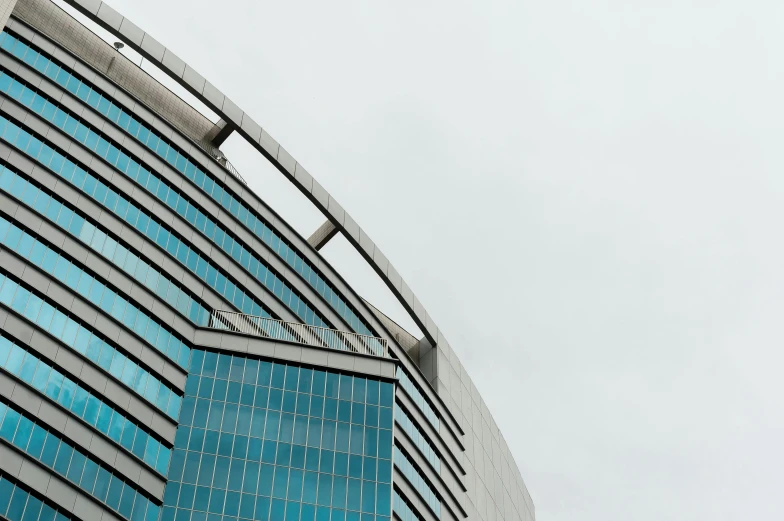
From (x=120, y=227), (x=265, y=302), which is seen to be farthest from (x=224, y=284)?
(x=120, y=227)

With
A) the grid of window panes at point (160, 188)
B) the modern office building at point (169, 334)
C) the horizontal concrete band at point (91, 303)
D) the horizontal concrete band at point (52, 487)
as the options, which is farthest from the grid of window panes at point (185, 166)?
the horizontal concrete band at point (52, 487)

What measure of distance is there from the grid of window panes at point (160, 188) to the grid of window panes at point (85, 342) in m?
13.0

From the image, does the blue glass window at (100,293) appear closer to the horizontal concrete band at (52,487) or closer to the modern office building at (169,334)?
the modern office building at (169,334)

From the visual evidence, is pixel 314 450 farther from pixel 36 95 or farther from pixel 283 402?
pixel 36 95

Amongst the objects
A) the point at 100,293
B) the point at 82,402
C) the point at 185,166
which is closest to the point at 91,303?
the point at 100,293

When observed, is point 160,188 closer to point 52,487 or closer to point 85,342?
point 85,342

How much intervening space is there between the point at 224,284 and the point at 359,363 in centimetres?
1101

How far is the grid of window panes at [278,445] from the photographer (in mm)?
54750

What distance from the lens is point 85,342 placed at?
5659cm

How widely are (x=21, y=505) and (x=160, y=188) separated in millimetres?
25860

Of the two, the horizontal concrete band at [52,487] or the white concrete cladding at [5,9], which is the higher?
the white concrete cladding at [5,9]

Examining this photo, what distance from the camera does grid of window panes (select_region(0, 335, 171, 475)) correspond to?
5291 cm

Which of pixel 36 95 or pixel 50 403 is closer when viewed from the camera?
pixel 50 403

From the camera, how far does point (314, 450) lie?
5806 centimetres
